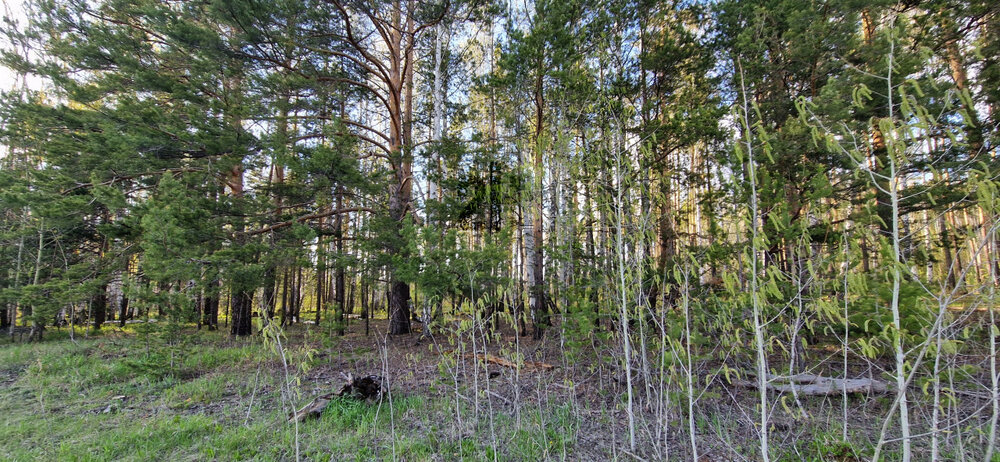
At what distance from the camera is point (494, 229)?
9195 millimetres

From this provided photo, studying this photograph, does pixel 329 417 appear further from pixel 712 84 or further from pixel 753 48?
pixel 712 84

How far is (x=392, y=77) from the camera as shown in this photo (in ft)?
28.5

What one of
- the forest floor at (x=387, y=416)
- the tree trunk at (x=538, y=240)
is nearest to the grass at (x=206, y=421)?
the forest floor at (x=387, y=416)

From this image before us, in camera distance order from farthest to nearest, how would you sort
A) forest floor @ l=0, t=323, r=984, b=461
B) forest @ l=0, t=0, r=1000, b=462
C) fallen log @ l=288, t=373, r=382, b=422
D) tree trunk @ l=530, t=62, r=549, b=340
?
tree trunk @ l=530, t=62, r=549, b=340 → fallen log @ l=288, t=373, r=382, b=422 → forest @ l=0, t=0, r=1000, b=462 → forest floor @ l=0, t=323, r=984, b=461

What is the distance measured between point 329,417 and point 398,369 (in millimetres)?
1924

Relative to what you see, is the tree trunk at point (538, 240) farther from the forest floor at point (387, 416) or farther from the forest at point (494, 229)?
the forest floor at point (387, 416)

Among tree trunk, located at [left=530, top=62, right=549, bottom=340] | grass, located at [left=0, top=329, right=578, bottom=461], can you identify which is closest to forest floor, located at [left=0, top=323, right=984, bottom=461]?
grass, located at [left=0, top=329, right=578, bottom=461]

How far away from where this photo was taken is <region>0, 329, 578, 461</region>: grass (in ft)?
10.2

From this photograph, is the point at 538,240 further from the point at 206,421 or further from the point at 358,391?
the point at 206,421

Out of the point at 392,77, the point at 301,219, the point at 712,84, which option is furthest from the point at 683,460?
the point at 392,77

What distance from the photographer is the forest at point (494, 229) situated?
3.28 m

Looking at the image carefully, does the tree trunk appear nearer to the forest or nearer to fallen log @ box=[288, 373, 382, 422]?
the forest

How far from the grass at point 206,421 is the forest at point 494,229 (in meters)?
0.04

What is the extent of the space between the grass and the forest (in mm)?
41
